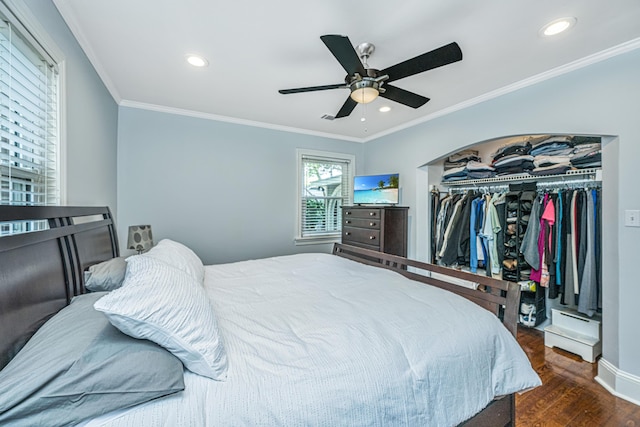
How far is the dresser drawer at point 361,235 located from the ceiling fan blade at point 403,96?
5.66 ft

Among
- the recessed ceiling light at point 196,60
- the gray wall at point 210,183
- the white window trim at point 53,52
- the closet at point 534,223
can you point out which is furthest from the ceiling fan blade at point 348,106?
the closet at point 534,223

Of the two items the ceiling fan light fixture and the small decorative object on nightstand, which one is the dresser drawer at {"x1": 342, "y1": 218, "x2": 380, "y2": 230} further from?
the small decorative object on nightstand

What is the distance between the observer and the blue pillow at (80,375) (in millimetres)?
634

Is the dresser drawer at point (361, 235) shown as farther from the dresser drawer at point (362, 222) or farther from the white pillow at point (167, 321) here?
the white pillow at point (167, 321)

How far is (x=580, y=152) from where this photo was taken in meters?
2.36

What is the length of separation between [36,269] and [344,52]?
1698 mm

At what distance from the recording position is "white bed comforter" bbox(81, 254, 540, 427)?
79 cm

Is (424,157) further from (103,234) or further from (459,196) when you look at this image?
(103,234)

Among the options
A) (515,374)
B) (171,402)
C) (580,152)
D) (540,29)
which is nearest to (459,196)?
(580,152)

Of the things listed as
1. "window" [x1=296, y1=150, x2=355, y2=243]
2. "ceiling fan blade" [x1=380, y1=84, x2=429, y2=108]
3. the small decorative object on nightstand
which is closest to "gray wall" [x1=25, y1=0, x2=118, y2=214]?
the small decorative object on nightstand

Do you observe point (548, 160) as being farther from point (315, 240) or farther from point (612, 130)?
point (315, 240)

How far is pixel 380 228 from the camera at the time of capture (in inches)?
131

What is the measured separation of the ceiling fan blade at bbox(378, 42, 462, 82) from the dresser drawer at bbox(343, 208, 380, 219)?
1.92 m

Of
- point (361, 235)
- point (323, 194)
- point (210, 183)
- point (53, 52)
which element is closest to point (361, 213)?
point (361, 235)
